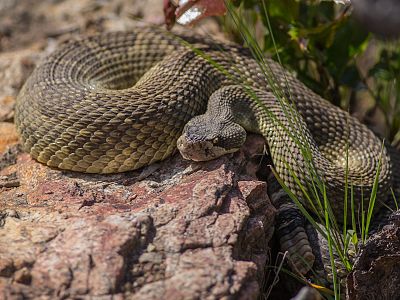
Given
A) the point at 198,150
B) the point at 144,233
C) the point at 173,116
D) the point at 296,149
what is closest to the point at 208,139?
the point at 198,150

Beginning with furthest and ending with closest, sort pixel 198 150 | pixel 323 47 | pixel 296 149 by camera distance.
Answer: pixel 323 47, pixel 296 149, pixel 198 150

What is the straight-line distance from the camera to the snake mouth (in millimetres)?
4930

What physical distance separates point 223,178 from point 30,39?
4.79 meters

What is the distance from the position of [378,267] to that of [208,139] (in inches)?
69.2

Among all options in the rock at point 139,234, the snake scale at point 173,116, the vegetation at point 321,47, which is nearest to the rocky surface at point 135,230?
the rock at point 139,234

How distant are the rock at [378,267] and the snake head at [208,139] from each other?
1.50 meters

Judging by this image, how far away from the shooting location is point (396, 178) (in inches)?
236

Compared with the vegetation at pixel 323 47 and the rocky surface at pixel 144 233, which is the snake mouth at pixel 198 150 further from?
the vegetation at pixel 323 47

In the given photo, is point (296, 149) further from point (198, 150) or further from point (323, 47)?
point (323, 47)

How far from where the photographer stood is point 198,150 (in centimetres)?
494

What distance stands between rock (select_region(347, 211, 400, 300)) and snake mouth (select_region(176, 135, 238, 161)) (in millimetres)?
1517

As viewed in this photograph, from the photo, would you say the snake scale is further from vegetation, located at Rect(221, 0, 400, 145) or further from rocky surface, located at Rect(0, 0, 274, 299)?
vegetation, located at Rect(221, 0, 400, 145)

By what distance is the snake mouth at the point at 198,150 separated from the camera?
4930 mm

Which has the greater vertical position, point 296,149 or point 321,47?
point 321,47
